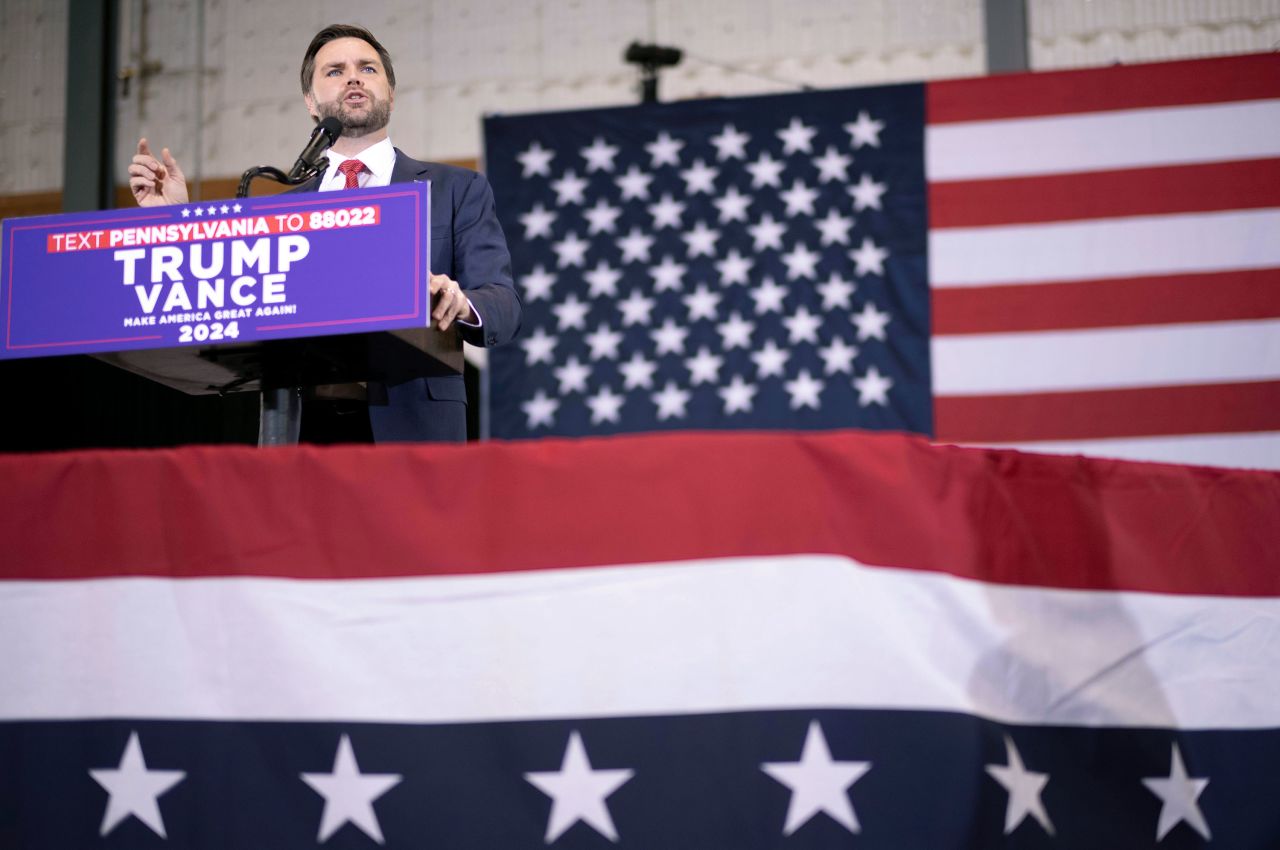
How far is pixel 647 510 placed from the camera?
50.9 inches

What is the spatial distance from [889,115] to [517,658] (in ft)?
13.6

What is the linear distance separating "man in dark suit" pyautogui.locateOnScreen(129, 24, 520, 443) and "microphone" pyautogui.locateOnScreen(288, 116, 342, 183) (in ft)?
0.30

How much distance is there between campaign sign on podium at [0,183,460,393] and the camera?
1.36m

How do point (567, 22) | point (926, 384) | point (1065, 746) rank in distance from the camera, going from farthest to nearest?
point (567, 22), point (926, 384), point (1065, 746)

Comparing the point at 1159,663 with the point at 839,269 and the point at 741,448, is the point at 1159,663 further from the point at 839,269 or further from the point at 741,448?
the point at 839,269

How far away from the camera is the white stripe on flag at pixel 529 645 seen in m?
1.26

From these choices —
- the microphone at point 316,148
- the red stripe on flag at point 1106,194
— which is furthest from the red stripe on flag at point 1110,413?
the microphone at point 316,148

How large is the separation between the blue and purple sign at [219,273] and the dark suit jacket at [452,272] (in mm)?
326

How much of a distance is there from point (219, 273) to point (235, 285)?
0.03 meters

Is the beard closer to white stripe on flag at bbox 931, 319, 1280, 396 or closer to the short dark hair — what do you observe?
the short dark hair

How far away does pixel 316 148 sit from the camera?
160cm

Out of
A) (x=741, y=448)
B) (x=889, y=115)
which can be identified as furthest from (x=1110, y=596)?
(x=889, y=115)

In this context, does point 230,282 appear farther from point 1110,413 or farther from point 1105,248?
point 1105,248

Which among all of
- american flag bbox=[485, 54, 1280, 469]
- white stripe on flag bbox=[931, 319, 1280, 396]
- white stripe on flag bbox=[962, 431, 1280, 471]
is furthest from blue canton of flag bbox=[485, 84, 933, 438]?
white stripe on flag bbox=[962, 431, 1280, 471]
